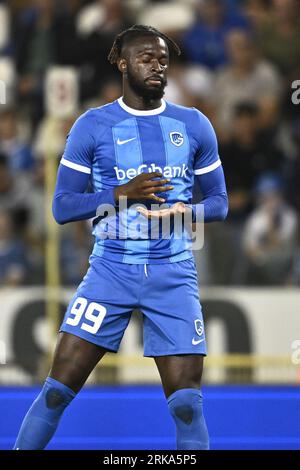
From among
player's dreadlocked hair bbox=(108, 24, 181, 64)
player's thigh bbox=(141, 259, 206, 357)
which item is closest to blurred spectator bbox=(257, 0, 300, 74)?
player's dreadlocked hair bbox=(108, 24, 181, 64)

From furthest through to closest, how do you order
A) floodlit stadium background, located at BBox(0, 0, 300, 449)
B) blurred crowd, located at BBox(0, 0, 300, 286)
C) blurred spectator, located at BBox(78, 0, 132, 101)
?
blurred spectator, located at BBox(78, 0, 132, 101)
blurred crowd, located at BBox(0, 0, 300, 286)
floodlit stadium background, located at BBox(0, 0, 300, 449)

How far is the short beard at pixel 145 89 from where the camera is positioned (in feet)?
15.4

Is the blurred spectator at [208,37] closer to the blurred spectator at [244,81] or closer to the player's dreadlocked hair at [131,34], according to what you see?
the blurred spectator at [244,81]

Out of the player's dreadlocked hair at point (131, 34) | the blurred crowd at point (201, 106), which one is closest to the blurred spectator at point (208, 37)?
the blurred crowd at point (201, 106)

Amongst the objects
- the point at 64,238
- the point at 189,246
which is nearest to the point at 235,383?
the point at 64,238

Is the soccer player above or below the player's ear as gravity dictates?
below

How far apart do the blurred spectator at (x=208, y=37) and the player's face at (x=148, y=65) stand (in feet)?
17.4

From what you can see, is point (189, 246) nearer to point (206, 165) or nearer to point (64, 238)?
point (206, 165)

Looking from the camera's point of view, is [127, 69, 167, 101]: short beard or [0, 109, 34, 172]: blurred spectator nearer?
[127, 69, 167, 101]: short beard

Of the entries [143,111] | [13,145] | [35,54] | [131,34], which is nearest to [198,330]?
[143,111]

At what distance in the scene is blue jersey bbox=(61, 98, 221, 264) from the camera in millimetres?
4684

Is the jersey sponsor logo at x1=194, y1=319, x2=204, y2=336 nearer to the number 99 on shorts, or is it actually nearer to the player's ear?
the number 99 on shorts

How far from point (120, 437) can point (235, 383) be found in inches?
53.2
